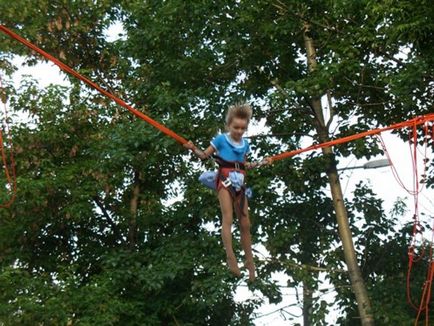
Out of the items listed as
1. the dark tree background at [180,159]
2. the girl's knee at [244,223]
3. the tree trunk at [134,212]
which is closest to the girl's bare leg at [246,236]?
the girl's knee at [244,223]

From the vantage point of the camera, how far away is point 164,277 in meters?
10.3

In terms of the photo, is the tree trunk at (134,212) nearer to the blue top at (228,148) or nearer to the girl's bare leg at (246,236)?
the girl's bare leg at (246,236)

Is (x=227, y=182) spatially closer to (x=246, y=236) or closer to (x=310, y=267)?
(x=246, y=236)

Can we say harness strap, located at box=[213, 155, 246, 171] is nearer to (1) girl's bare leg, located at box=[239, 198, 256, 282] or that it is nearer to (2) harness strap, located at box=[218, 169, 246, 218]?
(2) harness strap, located at box=[218, 169, 246, 218]

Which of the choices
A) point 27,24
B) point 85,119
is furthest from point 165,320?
point 27,24

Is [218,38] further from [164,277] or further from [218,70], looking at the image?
[164,277]

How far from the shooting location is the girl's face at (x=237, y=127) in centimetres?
491

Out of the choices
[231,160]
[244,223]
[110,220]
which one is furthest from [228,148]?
[110,220]

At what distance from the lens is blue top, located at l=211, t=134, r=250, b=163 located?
4961 millimetres

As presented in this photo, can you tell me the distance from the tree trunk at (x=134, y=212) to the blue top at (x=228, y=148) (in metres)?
7.34

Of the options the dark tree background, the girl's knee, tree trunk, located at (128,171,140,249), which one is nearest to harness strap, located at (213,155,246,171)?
the girl's knee

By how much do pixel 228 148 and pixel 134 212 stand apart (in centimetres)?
760

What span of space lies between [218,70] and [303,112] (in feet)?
4.55

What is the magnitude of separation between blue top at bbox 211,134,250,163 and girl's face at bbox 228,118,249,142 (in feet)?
0.14
